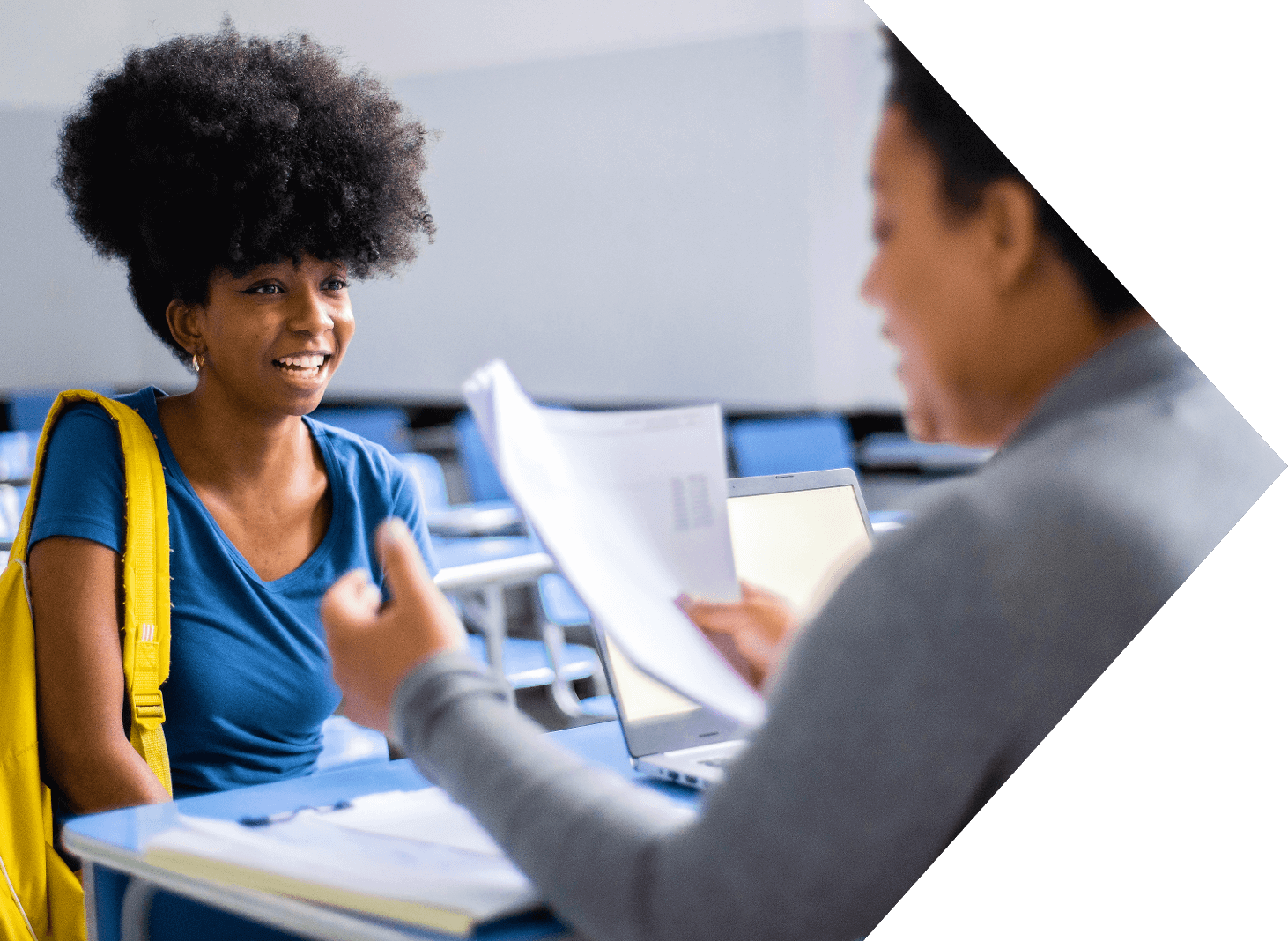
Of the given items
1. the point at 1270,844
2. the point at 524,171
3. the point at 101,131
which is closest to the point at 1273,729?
the point at 1270,844

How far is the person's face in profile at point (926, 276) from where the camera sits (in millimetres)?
662

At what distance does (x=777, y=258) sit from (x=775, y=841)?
4.02 meters

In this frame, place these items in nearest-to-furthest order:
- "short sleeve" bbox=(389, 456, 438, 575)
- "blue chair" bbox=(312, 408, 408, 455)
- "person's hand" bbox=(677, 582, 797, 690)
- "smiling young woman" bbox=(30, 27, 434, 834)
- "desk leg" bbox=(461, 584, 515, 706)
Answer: "person's hand" bbox=(677, 582, 797, 690) → "smiling young woman" bbox=(30, 27, 434, 834) → "short sleeve" bbox=(389, 456, 438, 575) → "desk leg" bbox=(461, 584, 515, 706) → "blue chair" bbox=(312, 408, 408, 455)

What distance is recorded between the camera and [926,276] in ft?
2.23

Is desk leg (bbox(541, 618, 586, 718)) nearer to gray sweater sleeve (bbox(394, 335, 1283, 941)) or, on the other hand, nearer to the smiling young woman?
the smiling young woman

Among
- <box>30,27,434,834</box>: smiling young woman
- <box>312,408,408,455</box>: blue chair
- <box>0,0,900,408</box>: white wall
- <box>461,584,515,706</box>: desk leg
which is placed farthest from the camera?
<box>312,408,408,455</box>: blue chair

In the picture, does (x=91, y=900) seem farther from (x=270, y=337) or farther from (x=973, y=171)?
(x=973, y=171)

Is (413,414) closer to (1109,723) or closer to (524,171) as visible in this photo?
(524,171)

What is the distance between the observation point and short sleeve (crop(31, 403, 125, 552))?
1.27m

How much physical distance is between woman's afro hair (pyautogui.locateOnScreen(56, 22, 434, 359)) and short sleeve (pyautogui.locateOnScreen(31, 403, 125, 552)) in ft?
0.77

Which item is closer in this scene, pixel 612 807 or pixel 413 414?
pixel 612 807

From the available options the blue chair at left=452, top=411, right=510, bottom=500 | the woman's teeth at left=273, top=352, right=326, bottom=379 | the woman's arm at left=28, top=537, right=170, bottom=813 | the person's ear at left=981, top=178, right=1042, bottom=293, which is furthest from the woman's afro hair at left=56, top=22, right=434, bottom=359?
the blue chair at left=452, top=411, right=510, bottom=500

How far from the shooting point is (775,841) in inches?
22.4

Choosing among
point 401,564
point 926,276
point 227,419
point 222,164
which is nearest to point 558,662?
point 227,419
